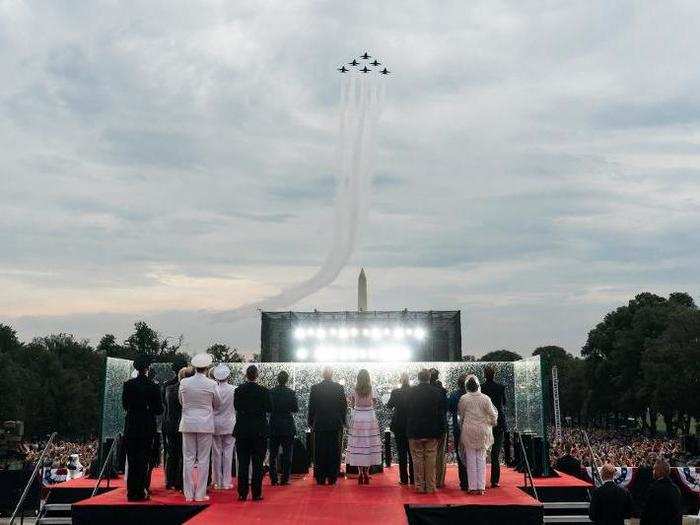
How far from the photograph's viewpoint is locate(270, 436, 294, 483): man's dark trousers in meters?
12.8

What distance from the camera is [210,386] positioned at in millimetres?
10484

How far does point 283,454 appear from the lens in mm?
13156

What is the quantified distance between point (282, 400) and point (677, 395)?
4864cm

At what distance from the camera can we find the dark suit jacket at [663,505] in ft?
29.7

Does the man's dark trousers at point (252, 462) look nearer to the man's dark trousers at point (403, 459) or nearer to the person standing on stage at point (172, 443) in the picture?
the person standing on stage at point (172, 443)

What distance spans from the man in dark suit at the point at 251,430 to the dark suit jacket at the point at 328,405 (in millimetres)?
1697

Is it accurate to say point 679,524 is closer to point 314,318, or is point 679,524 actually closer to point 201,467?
point 201,467

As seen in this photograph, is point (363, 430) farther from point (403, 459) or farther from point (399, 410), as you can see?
point (403, 459)

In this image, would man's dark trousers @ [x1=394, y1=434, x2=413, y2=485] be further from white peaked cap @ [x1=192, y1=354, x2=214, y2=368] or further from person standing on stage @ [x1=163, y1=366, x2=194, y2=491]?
white peaked cap @ [x1=192, y1=354, x2=214, y2=368]

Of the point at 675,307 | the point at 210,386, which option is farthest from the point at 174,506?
the point at 675,307

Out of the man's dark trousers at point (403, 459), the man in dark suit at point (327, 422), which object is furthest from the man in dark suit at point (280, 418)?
the man's dark trousers at point (403, 459)

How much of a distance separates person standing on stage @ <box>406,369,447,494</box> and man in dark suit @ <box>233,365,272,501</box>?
2.29 metres

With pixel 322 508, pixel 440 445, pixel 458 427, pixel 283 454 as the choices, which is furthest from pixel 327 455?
pixel 322 508

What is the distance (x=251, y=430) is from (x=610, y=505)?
485 centimetres
